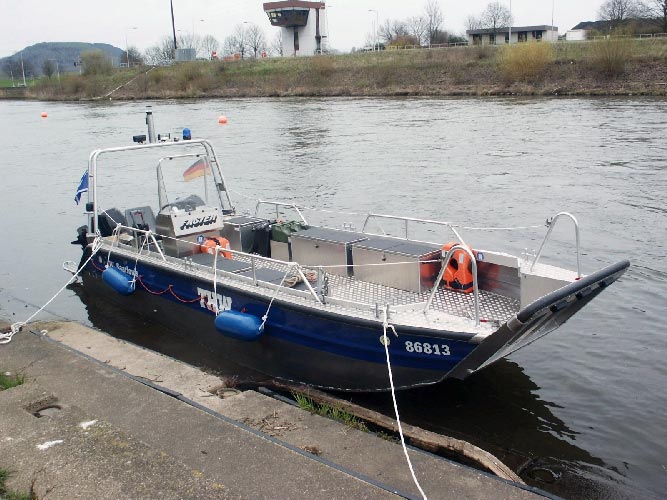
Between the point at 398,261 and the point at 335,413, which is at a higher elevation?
the point at 398,261

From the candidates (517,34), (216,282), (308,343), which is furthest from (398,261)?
(517,34)

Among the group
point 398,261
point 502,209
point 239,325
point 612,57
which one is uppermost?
point 612,57

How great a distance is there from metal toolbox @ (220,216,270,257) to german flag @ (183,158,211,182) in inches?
39.1

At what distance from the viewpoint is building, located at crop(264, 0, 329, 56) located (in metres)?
93.4

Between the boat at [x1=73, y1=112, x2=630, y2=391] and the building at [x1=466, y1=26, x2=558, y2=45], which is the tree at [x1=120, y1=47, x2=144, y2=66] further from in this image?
the boat at [x1=73, y1=112, x2=630, y2=391]

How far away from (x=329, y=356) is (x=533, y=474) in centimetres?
229

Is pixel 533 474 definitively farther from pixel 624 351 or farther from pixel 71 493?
pixel 71 493

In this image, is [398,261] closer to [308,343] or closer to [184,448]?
[308,343]

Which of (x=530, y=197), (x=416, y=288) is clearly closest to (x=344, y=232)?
(x=416, y=288)

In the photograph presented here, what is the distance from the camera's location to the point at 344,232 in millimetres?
8953

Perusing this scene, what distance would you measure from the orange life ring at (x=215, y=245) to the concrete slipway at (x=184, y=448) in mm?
2263

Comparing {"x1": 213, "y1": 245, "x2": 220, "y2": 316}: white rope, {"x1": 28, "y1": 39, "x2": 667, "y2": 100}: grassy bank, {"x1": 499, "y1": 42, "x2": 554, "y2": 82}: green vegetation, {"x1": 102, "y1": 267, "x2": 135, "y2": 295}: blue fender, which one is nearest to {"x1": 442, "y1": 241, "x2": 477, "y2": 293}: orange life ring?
{"x1": 213, "y1": 245, "x2": 220, "y2": 316}: white rope

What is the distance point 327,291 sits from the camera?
706 centimetres

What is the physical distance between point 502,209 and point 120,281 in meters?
9.87
